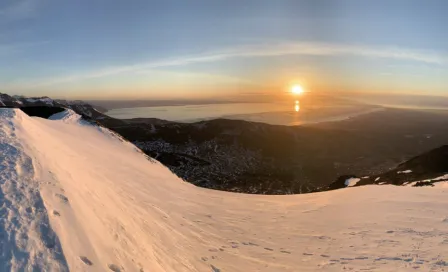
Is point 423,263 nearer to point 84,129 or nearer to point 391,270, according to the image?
point 391,270

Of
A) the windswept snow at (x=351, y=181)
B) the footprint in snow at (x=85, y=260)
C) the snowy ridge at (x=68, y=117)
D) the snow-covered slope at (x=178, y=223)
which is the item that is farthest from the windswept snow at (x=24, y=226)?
the windswept snow at (x=351, y=181)

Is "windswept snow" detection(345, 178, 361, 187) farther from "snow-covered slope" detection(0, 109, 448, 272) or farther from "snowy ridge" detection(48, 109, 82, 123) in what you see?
"snowy ridge" detection(48, 109, 82, 123)

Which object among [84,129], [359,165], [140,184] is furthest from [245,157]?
[140,184]

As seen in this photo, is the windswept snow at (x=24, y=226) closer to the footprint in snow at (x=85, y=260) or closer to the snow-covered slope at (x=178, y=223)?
the snow-covered slope at (x=178, y=223)

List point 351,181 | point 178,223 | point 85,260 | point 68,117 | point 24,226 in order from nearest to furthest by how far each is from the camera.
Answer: point 85,260
point 24,226
point 178,223
point 68,117
point 351,181

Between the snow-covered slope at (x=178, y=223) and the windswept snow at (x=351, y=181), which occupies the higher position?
the snow-covered slope at (x=178, y=223)

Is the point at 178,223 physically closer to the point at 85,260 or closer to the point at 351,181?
the point at 85,260

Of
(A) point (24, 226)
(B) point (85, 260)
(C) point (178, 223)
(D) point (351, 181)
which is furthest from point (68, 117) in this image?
(D) point (351, 181)

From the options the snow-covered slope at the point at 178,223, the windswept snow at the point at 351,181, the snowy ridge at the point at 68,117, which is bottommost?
the windswept snow at the point at 351,181
